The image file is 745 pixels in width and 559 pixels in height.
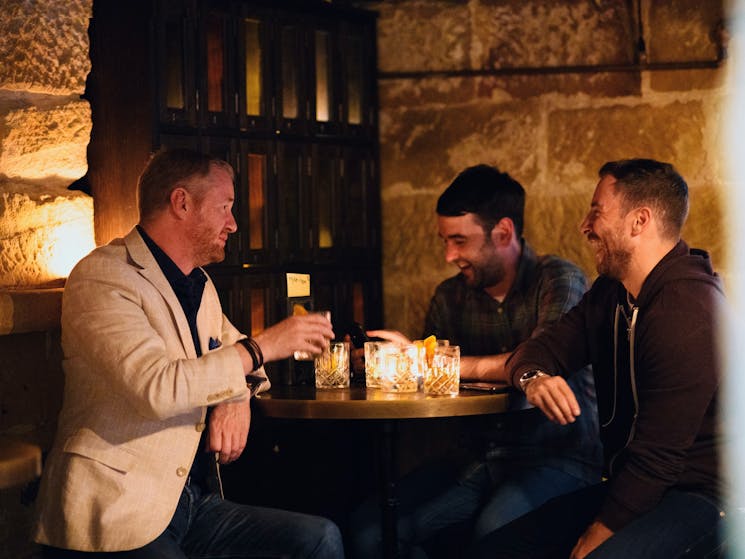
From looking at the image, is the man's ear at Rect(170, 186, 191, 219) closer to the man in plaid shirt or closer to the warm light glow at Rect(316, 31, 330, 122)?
the man in plaid shirt

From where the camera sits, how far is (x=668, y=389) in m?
2.84

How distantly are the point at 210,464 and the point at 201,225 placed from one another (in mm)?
712

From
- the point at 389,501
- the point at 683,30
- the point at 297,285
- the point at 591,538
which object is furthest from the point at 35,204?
the point at 683,30

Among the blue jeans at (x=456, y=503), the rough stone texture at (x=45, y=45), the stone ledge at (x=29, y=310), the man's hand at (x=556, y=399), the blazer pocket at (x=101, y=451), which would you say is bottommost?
the blue jeans at (x=456, y=503)

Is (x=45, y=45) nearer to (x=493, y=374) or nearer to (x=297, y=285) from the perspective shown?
(x=297, y=285)

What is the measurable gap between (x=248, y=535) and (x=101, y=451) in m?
0.53

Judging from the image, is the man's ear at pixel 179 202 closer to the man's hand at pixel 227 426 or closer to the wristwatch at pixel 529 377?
the man's hand at pixel 227 426

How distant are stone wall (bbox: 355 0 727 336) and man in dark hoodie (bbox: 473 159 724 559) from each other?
1.19 metres

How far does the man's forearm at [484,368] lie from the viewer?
11.5ft

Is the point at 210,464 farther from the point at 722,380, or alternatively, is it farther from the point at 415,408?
the point at 722,380

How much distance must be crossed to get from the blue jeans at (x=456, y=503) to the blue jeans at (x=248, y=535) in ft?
1.60

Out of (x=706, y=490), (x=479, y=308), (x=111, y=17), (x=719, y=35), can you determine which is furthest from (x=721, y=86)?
(x=111, y=17)

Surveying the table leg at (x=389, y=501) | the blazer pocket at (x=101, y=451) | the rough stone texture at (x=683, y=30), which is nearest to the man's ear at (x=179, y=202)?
the blazer pocket at (x=101, y=451)

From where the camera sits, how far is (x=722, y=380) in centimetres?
286
